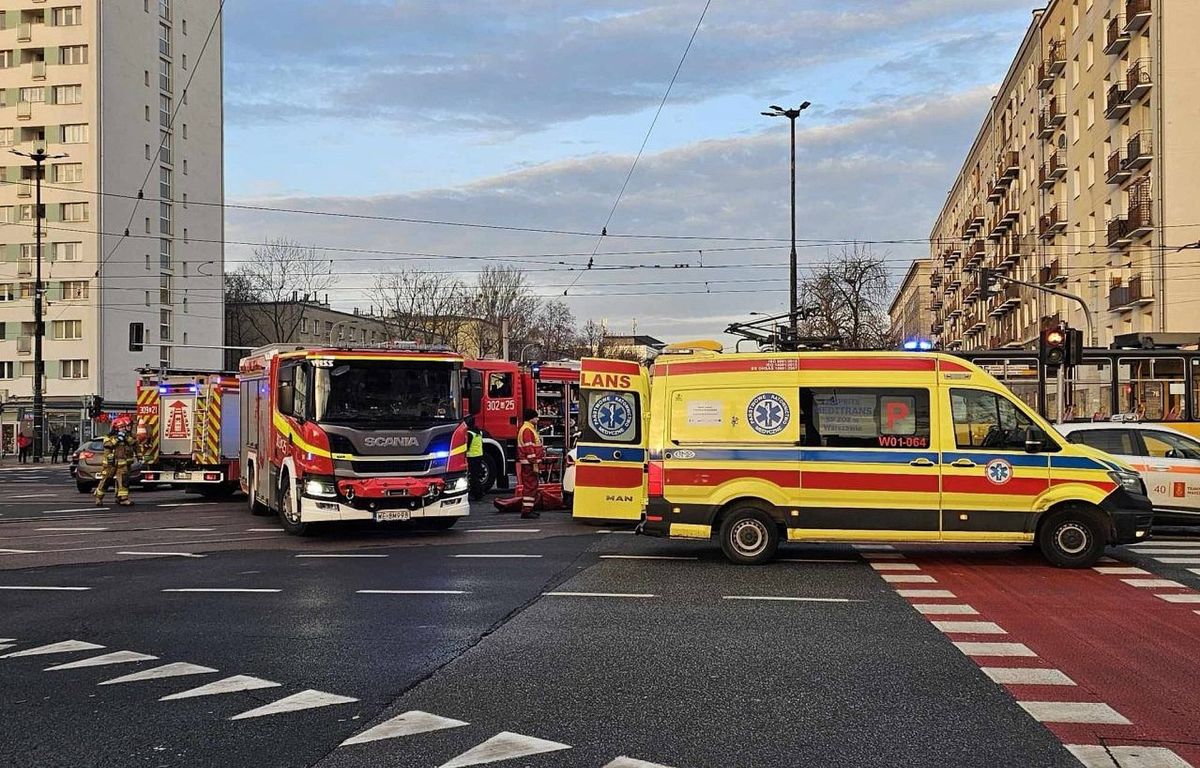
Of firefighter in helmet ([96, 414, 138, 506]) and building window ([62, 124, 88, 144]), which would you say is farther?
building window ([62, 124, 88, 144])

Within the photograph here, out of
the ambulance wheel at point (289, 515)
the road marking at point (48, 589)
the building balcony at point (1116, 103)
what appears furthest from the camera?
the building balcony at point (1116, 103)

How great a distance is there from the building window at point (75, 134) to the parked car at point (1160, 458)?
65.3m

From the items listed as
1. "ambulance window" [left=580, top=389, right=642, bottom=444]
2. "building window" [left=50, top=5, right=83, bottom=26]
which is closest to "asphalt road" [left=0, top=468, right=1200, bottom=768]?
"ambulance window" [left=580, top=389, right=642, bottom=444]

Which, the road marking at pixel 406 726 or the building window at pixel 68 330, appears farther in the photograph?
the building window at pixel 68 330

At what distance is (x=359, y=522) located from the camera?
55.9ft

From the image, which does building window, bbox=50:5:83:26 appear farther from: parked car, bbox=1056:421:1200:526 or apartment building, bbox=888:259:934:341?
apartment building, bbox=888:259:934:341

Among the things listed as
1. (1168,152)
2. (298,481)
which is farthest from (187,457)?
(1168,152)

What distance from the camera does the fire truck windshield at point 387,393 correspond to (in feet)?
55.7

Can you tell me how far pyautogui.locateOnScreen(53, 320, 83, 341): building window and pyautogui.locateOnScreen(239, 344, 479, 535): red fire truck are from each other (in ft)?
189

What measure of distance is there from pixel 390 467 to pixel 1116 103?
37588mm

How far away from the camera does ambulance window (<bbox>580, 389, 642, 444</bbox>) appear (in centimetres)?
1593

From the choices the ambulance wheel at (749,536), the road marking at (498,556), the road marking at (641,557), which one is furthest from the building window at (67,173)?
the ambulance wheel at (749,536)

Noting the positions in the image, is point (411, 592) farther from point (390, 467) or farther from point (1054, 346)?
point (1054, 346)

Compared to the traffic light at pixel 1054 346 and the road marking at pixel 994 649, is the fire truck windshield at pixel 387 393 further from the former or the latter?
the traffic light at pixel 1054 346
